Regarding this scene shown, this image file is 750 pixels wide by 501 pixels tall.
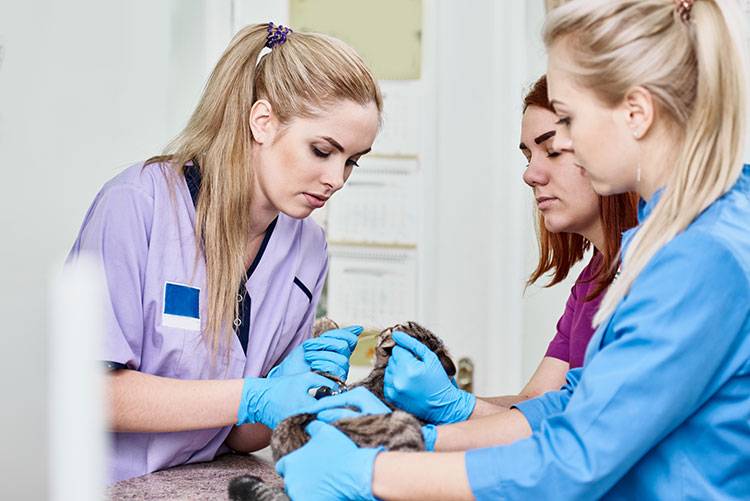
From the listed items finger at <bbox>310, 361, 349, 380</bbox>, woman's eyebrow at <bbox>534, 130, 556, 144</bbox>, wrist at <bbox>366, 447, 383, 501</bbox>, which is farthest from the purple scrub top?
woman's eyebrow at <bbox>534, 130, 556, 144</bbox>

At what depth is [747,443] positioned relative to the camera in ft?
3.29

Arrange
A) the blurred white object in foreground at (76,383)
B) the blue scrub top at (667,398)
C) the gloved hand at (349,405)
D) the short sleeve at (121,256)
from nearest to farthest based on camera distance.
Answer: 1. the blurred white object in foreground at (76,383)
2. the blue scrub top at (667,398)
3. the gloved hand at (349,405)
4. the short sleeve at (121,256)

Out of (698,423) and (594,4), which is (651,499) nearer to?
(698,423)

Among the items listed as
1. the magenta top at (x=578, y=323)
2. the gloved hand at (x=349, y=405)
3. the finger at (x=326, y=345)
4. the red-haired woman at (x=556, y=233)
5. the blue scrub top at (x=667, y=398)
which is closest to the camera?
the blue scrub top at (x=667, y=398)

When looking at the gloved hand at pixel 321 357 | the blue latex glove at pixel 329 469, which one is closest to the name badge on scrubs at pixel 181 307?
the gloved hand at pixel 321 357

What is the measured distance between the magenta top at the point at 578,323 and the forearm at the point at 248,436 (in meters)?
0.66

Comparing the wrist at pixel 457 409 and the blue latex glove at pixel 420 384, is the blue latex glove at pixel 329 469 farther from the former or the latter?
the wrist at pixel 457 409

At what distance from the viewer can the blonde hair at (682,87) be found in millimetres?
1027

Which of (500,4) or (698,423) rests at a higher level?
(500,4)

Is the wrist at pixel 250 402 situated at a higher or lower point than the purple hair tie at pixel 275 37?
lower

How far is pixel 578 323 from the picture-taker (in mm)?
1745

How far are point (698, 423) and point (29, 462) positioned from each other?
30.5 inches

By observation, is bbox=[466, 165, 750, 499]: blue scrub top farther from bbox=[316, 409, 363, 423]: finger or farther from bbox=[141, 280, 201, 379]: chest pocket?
bbox=[141, 280, 201, 379]: chest pocket

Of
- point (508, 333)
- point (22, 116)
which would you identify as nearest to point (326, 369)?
point (22, 116)
